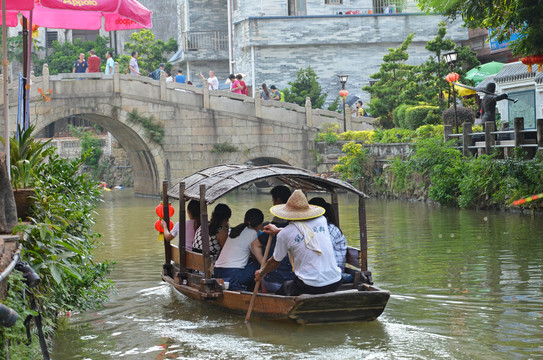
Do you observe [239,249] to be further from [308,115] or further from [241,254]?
[308,115]

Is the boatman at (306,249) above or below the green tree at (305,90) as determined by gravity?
below

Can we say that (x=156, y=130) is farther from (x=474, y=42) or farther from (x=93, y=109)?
(x=474, y=42)

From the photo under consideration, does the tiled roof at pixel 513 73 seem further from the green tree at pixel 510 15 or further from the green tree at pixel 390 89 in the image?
the green tree at pixel 510 15

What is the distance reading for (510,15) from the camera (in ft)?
49.7

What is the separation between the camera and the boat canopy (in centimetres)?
936

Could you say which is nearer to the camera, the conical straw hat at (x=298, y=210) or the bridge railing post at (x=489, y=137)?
the conical straw hat at (x=298, y=210)

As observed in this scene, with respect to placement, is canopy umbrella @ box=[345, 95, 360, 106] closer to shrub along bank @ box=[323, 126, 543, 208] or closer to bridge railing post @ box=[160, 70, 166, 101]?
shrub along bank @ box=[323, 126, 543, 208]

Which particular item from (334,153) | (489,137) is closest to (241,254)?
(489,137)

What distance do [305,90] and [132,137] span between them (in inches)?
305

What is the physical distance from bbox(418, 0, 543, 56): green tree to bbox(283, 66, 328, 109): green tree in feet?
59.5

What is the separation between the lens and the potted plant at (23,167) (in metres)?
7.40

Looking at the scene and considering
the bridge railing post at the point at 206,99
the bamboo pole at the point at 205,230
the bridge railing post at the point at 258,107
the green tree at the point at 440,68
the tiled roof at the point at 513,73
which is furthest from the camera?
the bridge railing post at the point at 258,107

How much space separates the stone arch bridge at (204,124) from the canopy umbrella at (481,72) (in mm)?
4929

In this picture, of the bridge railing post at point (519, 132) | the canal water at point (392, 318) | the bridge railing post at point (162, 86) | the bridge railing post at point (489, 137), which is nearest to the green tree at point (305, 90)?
the bridge railing post at point (162, 86)
